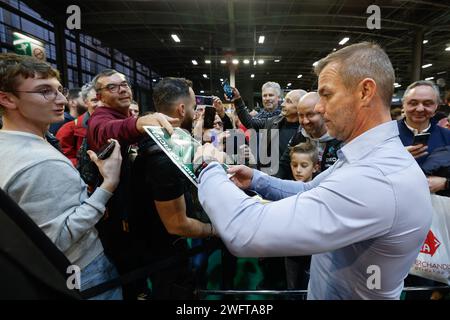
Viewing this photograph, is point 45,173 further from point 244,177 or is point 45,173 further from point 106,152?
point 244,177

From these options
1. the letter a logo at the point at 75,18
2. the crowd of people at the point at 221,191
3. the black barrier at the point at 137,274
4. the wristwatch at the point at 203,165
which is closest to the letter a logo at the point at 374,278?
the crowd of people at the point at 221,191

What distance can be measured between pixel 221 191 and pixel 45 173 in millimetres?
728

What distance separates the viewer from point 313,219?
0.78 meters

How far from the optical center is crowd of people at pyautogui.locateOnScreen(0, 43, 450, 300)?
799 mm

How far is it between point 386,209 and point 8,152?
1.34 metres

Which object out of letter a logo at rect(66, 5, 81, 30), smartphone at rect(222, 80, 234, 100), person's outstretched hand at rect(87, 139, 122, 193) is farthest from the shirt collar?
smartphone at rect(222, 80, 234, 100)

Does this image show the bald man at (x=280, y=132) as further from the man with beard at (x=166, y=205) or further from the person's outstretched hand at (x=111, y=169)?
the person's outstretched hand at (x=111, y=169)

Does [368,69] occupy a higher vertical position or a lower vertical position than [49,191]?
higher

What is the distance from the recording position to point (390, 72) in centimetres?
98

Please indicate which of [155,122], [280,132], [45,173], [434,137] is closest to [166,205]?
[155,122]

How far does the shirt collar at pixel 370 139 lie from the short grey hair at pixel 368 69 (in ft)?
0.32

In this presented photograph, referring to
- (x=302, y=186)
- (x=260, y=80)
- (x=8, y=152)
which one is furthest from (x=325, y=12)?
(x=260, y=80)
